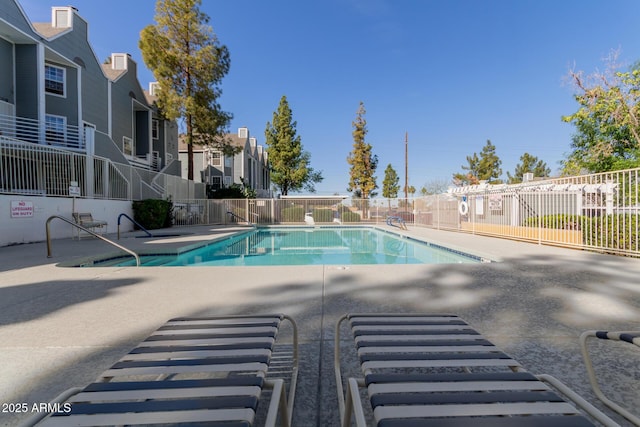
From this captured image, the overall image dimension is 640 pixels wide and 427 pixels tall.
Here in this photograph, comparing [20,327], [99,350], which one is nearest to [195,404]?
[99,350]

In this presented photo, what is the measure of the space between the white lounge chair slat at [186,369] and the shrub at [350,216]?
1882 centimetres

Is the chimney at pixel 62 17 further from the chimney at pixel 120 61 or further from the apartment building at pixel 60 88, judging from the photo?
the chimney at pixel 120 61

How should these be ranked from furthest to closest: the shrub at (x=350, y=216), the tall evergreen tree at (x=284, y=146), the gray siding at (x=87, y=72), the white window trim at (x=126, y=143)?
the tall evergreen tree at (x=284, y=146)
the shrub at (x=350, y=216)
the white window trim at (x=126, y=143)
the gray siding at (x=87, y=72)

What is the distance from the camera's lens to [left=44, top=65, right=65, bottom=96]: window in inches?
556

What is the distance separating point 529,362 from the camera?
195 cm

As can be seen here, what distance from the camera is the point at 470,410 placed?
1.00m

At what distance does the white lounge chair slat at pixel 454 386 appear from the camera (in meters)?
1.10

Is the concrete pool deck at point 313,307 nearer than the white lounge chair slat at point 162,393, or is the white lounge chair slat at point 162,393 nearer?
the white lounge chair slat at point 162,393

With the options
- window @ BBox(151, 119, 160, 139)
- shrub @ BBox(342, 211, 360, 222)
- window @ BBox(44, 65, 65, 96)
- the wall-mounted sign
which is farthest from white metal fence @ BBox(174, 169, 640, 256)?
the wall-mounted sign

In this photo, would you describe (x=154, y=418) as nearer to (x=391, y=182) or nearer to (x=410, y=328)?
(x=410, y=328)

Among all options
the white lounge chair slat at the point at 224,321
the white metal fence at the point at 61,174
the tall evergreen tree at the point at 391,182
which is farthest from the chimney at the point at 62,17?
the tall evergreen tree at the point at 391,182

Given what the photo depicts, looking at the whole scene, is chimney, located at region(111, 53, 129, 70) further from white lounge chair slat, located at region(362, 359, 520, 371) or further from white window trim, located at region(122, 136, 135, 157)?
white lounge chair slat, located at region(362, 359, 520, 371)

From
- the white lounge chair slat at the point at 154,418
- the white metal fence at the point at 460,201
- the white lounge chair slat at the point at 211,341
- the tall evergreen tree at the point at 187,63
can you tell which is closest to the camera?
the white lounge chair slat at the point at 154,418

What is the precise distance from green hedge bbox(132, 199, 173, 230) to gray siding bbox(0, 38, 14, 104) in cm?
714
